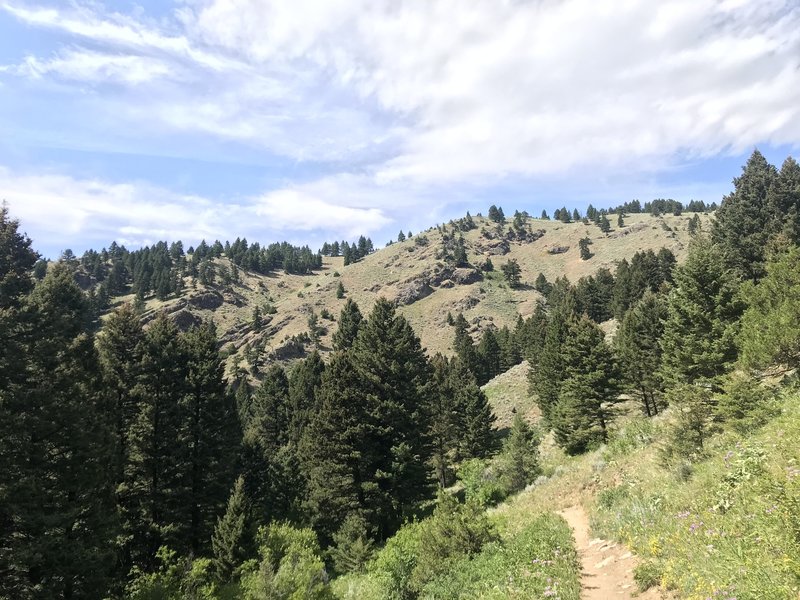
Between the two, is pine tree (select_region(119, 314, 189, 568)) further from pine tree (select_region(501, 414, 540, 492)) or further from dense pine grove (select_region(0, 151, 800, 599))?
pine tree (select_region(501, 414, 540, 492))

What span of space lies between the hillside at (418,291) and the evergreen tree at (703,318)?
97523mm

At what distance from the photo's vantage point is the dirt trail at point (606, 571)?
9474 mm

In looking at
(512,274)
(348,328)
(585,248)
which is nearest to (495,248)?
(512,274)

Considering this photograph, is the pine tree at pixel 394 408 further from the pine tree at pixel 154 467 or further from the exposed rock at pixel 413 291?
the exposed rock at pixel 413 291

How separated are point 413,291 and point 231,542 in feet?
451

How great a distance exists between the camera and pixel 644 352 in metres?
40.8

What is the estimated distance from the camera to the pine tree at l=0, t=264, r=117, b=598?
14836 millimetres

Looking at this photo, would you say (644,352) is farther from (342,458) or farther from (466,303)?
(466,303)

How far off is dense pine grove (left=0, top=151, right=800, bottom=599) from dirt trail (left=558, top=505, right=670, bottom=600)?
167 inches

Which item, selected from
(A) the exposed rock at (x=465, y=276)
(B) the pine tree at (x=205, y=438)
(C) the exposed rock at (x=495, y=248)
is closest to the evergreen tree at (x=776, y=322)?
(B) the pine tree at (x=205, y=438)

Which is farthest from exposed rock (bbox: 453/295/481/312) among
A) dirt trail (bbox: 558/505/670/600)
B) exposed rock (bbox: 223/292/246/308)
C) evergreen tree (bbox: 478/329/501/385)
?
dirt trail (bbox: 558/505/670/600)

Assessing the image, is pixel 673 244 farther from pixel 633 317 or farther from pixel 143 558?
pixel 143 558

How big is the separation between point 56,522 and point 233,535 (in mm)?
9536

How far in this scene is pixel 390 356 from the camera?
113 feet
